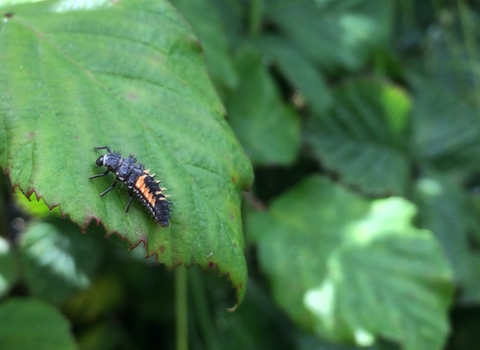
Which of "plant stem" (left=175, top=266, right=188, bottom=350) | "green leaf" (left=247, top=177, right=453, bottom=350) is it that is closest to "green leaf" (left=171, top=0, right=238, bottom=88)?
"green leaf" (left=247, top=177, right=453, bottom=350)

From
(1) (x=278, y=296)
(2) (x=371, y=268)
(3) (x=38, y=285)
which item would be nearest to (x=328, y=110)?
(2) (x=371, y=268)

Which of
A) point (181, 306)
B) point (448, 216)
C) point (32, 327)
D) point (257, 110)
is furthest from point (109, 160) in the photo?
point (448, 216)

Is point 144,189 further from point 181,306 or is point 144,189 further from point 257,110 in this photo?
point 257,110

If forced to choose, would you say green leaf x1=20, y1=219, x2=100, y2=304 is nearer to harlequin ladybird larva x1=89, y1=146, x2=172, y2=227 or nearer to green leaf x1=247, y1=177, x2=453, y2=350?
green leaf x1=247, y1=177, x2=453, y2=350

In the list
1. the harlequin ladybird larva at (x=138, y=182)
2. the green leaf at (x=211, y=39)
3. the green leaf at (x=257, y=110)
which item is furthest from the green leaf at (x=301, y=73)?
the harlequin ladybird larva at (x=138, y=182)

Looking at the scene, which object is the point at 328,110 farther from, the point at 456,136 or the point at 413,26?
the point at 413,26

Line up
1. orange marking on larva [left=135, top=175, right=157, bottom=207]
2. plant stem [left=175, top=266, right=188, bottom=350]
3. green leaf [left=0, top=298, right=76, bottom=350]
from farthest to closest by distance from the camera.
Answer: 1. plant stem [left=175, top=266, right=188, bottom=350]
2. green leaf [left=0, top=298, right=76, bottom=350]
3. orange marking on larva [left=135, top=175, right=157, bottom=207]
